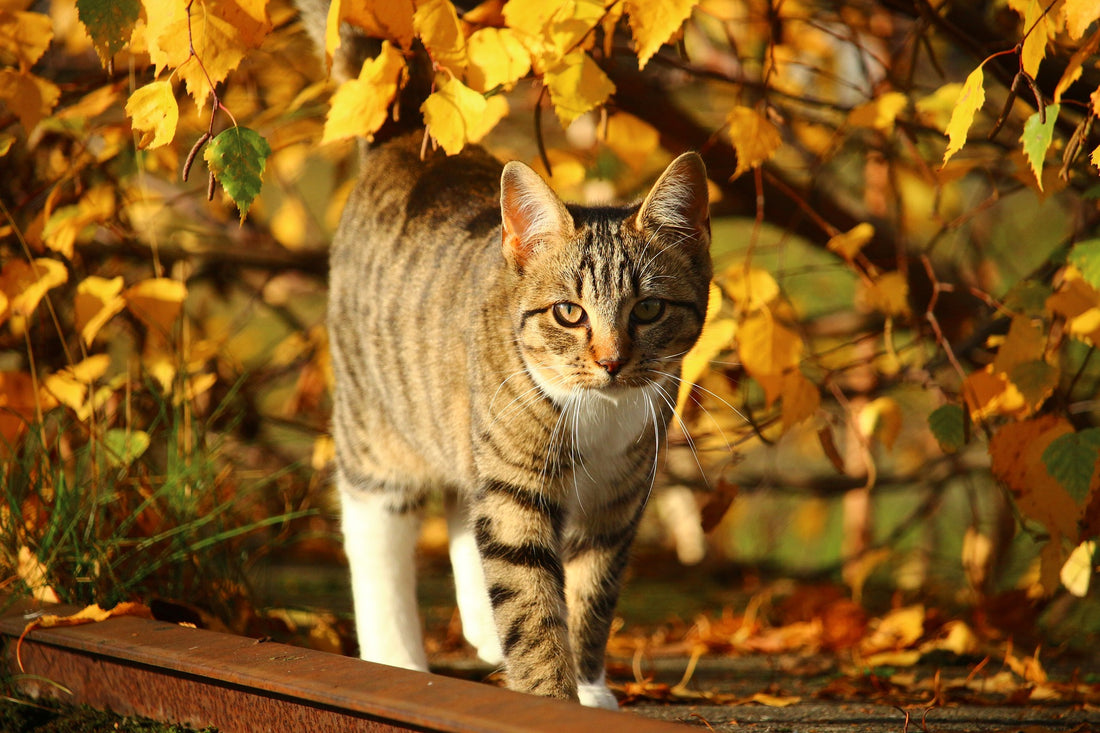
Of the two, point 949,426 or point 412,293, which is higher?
point 412,293

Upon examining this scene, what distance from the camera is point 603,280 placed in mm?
2242

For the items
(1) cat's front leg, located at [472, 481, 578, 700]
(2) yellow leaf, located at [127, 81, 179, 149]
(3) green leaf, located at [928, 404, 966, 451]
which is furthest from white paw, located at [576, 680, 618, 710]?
(2) yellow leaf, located at [127, 81, 179, 149]

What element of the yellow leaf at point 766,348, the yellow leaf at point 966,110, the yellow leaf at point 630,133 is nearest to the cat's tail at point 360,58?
the yellow leaf at point 630,133

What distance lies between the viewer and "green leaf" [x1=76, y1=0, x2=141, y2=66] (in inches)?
70.3

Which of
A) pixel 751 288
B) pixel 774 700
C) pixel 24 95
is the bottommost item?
pixel 774 700

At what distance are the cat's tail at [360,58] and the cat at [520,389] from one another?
0.02 meters

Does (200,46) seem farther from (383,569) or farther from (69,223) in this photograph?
(383,569)

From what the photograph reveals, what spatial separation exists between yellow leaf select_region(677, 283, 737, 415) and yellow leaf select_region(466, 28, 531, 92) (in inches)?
27.8

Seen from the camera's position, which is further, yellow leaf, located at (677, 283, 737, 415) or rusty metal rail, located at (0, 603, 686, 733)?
yellow leaf, located at (677, 283, 737, 415)

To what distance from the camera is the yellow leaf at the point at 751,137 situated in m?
2.28

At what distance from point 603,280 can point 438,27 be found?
62 centimetres

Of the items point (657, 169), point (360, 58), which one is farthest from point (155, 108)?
point (657, 169)

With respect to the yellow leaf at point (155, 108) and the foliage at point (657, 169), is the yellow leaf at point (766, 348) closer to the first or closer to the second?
the foliage at point (657, 169)

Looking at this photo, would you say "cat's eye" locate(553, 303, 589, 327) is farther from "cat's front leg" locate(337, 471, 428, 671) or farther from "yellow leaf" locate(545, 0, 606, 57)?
"cat's front leg" locate(337, 471, 428, 671)
